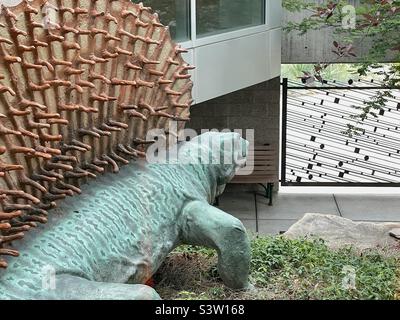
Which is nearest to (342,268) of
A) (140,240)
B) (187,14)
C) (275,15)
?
(140,240)

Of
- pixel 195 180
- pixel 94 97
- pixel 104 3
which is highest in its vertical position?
pixel 104 3

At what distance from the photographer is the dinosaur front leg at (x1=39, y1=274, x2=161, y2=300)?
2.23 meters

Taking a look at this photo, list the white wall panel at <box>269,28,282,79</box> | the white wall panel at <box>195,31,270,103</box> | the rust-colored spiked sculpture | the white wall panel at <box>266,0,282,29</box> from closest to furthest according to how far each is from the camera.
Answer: the rust-colored spiked sculpture < the white wall panel at <box>195,31,270,103</box> < the white wall panel at <box>266,0,282,29</box> < the white wall panel at <box>269,28,282,79</box>

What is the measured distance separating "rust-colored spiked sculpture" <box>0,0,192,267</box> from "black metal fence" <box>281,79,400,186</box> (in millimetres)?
6851

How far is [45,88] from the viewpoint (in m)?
2.23

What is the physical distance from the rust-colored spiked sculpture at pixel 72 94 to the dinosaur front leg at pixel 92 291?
7.3 inches

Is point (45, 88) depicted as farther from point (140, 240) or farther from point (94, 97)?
point (140, 240)

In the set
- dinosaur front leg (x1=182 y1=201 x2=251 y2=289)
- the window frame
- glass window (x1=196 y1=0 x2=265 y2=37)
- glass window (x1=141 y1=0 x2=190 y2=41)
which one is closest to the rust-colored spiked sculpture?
dinosaur front leg (x1=182 y1=201 x2=251 y2=289)

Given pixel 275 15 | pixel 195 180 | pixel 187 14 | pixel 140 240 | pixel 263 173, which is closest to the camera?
pixel 140 240

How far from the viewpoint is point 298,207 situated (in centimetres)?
907

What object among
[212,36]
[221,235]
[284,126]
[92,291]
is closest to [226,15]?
[212,36]

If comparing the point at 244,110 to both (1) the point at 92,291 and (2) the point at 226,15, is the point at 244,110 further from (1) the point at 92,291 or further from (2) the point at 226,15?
(1) the point at 92,291

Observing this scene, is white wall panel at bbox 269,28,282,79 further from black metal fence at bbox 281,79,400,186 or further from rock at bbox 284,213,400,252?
rock at bbox 284,213,400,252
